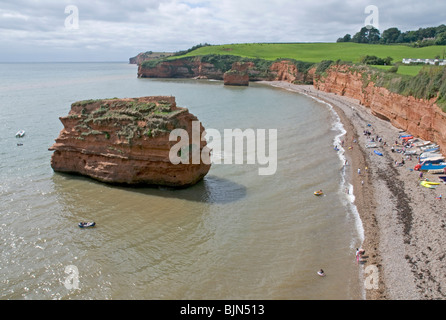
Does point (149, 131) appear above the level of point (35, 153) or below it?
above

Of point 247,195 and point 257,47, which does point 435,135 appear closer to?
point 247,195

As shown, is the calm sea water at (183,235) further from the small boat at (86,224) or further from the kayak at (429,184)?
the kayak at (429,184)

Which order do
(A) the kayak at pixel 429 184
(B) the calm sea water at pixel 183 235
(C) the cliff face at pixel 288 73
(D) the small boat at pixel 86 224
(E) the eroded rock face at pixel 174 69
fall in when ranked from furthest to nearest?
1. (E) the eroded rock face at pixel 174 69
2. (C) the cliff face at pixel 288 73
3. (A) the kayak at pixel 429 184
4. (D) the small boat at pixel 86 224
5. (B) the calm sea water at pixel 183 235

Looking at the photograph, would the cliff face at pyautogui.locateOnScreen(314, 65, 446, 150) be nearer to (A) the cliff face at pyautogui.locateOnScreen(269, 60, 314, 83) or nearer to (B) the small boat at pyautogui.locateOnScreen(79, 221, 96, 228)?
(A) the cliff face at pyautogui.locateOnScreen(269, 60, 314, 83)

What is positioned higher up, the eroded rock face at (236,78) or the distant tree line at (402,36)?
the distant tree line at (402,36)

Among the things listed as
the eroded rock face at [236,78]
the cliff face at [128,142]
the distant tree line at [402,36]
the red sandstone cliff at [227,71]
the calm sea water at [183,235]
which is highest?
the distant tree line at [402,36]

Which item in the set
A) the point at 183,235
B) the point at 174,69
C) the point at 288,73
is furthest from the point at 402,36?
the point at 183,235

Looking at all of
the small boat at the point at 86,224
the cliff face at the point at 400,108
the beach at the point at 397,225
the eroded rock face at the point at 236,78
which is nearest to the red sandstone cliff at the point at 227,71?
the eroded rock face at the point at 236,78
